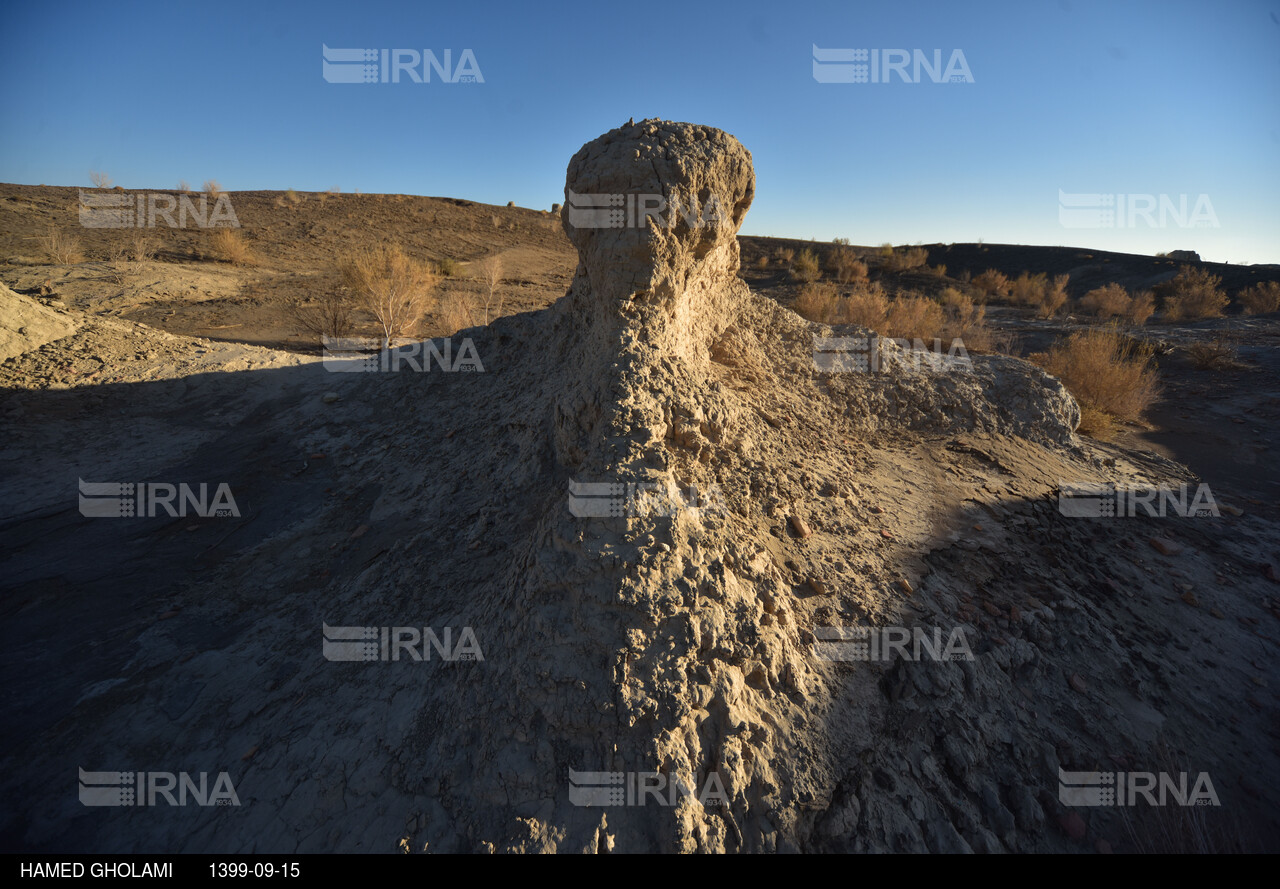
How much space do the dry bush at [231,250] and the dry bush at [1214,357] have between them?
23.7 m

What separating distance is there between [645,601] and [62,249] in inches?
790

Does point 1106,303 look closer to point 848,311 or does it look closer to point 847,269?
point 847,269

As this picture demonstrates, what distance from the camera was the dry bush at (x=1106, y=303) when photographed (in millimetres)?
14757

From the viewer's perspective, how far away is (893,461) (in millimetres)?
3695

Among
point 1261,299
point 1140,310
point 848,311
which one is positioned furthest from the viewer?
point 1261,299

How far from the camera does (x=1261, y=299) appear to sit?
14758 mm

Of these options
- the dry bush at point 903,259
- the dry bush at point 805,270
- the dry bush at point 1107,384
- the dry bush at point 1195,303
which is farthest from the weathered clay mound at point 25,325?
the dry bush at point 903,259

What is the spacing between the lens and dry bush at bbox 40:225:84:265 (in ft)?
42.6

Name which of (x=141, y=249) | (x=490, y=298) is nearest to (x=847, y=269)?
(x=490, y=298)

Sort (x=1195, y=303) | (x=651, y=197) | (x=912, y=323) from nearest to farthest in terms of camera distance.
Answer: (x=651, y=197) → (x=912, y=323) → (x=1195, y=303)

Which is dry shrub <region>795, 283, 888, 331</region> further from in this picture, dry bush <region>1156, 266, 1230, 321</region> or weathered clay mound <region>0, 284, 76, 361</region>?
dry bush <region>1156, 266, 1230, 321</region>

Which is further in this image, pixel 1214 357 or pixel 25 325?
pixel 1214 357

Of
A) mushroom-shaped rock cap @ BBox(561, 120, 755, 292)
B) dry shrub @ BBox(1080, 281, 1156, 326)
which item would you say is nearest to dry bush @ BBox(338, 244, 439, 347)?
mushroom-shaped rock cap @ BBox(561, 120, 755, 292)

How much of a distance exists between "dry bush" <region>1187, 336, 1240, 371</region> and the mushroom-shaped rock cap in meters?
10.7
